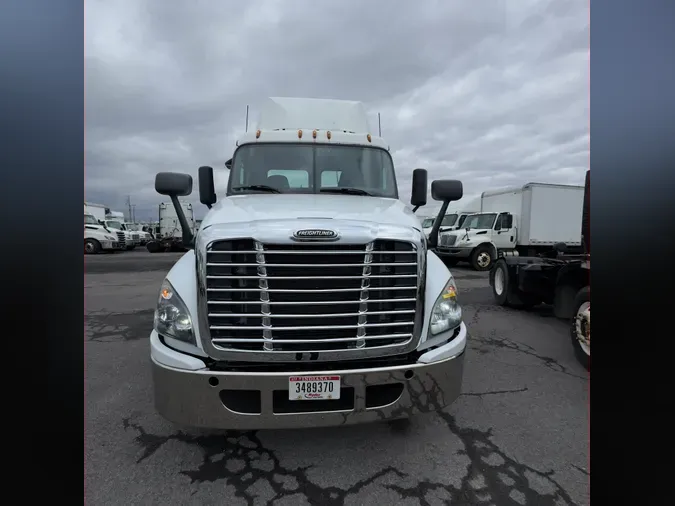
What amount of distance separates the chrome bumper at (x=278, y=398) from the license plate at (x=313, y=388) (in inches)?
1.4

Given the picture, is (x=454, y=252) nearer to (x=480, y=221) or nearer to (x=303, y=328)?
(x=480, y=221)

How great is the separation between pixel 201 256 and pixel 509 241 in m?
15.8

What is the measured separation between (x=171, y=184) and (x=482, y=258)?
1392 cm

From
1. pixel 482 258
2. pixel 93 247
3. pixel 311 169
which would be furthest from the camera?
pixel 93 247

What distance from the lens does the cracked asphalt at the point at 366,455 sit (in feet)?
7.29

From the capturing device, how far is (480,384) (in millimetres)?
3842

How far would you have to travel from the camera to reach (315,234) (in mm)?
2344

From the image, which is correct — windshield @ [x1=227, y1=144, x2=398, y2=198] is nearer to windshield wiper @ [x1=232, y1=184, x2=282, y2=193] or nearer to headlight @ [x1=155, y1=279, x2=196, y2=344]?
windshield wiper @ [x1=232, y1=184, x2=282, y2=193]

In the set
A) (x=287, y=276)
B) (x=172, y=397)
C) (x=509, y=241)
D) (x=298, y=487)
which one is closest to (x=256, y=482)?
(x=298, y=487)

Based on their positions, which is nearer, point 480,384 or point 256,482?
point 256,482

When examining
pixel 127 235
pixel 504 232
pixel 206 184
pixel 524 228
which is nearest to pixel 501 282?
pixel 206 184

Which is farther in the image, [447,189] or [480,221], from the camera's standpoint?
[480,221]
